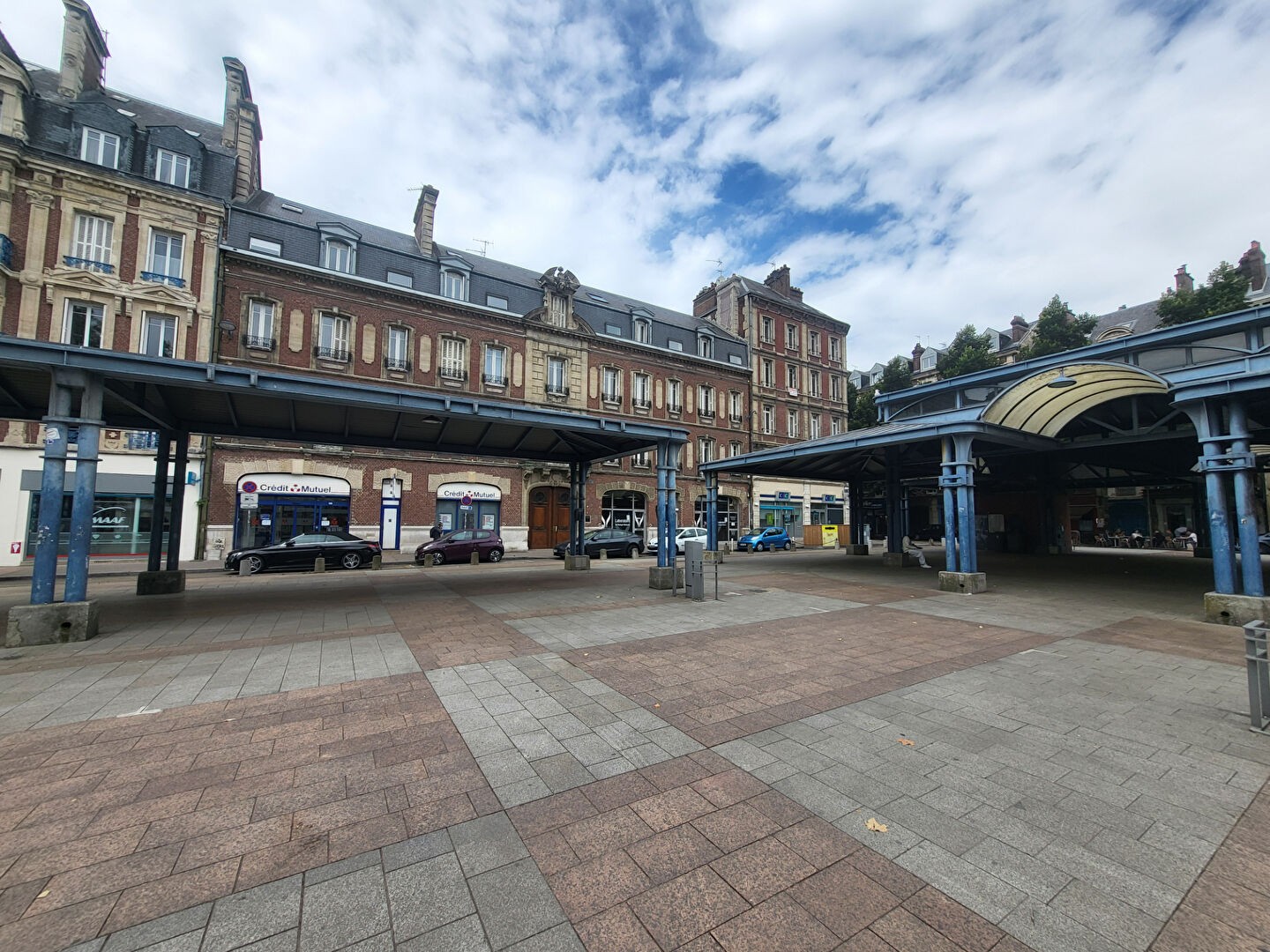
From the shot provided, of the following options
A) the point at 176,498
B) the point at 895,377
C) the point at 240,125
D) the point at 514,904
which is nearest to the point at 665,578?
the point at 514,904

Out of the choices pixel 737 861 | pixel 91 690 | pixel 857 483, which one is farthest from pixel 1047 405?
pixel 91 690

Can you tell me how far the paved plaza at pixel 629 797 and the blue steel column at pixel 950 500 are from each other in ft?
17.8

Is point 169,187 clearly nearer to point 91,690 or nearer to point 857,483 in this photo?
point 91,690

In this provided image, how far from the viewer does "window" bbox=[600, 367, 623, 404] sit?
97.3ft

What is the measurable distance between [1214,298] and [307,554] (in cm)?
4652

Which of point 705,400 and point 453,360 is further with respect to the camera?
point 705,400

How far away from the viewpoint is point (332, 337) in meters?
22.9

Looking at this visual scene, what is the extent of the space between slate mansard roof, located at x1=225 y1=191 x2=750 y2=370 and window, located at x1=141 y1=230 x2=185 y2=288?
5.50 feet

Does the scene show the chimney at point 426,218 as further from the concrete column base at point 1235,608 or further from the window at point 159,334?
the concrete column base at point 1235,608

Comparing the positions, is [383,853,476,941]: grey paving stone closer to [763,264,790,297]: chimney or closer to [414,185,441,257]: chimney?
[414,185,441,257]: chimney

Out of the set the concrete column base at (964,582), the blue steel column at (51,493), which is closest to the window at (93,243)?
the blue steel column at (51,493)

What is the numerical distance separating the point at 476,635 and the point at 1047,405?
46.9 ft

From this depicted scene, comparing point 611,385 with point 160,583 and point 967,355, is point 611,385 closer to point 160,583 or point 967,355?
point 160,583

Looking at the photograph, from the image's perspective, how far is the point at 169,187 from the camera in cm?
2012
